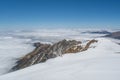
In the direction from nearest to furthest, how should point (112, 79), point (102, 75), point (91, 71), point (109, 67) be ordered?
point (112, 79) → point (102, 75) → point (91, 71) → point (109, 67)

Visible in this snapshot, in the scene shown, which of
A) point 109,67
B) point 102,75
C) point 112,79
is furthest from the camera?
point 109,67

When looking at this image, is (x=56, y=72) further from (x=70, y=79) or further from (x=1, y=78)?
(x=1, y=78)

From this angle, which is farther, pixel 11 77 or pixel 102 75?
pixel 11 77

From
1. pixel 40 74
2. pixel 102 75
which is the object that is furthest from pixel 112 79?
pixel 40 74

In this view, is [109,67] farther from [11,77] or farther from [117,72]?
[11,77]

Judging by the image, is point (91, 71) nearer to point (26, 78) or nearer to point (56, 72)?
point (56, 72)

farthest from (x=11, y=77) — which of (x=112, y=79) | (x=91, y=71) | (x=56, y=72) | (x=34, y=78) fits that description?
(x=112, y=79)

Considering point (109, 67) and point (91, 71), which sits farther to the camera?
point (109, 67)

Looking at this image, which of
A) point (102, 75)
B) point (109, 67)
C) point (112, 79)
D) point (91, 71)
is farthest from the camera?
point (109, 67)
